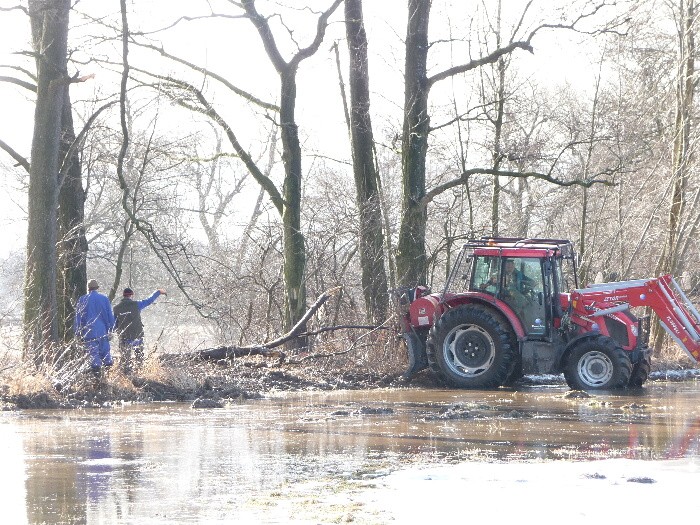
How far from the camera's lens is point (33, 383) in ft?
48.6

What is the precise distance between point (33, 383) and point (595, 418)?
724 centimetres

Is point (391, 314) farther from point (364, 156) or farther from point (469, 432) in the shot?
point (469, 432)

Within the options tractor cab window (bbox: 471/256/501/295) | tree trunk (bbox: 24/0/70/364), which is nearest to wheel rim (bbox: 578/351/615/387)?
tractor cab window (bbox: 471/256/501/295)

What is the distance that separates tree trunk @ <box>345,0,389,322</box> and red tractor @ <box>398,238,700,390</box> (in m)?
4.09

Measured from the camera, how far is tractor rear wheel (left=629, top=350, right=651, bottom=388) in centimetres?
1750

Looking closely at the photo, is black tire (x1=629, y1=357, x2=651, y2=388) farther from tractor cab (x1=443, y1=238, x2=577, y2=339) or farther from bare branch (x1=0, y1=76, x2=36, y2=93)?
bare branch (x1=0, y1=76, x2=36, y2=93)

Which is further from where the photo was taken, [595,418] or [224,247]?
[224,247]

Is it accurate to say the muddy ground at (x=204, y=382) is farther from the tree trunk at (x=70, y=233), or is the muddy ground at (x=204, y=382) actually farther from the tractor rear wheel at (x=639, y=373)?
the tree trunk at (x=70, y=233)

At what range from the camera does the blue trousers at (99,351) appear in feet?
52.7

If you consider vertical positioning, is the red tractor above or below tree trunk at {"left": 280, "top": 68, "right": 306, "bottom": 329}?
below

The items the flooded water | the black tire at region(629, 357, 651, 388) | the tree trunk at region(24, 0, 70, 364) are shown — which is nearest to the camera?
the flooded water

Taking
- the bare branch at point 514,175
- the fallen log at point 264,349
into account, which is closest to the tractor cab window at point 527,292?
the bare branch at point 514,175

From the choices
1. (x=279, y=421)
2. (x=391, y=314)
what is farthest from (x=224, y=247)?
(x=279, y=421)

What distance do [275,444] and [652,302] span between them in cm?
874
